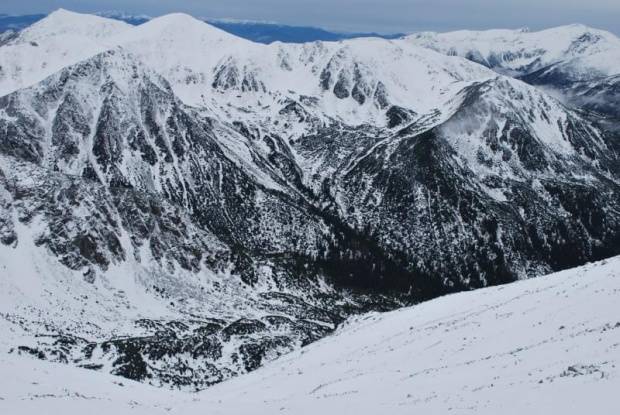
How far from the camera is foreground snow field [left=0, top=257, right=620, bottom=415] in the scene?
25.2 meters

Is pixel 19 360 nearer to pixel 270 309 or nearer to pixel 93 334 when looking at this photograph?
pixel 93 334

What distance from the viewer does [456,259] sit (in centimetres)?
19500

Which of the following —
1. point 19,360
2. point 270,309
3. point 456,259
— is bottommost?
point 456,259

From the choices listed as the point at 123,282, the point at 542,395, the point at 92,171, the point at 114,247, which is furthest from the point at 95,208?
the point at 542,395

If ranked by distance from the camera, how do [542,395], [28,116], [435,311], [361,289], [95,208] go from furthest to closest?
1. [28,116]
2. [361,289]
3. [95,208]
4. [435,311]
5. [542,395]

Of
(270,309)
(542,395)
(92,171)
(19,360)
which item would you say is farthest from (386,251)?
(542,395)

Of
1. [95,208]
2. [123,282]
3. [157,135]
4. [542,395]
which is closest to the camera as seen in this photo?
[542,395]

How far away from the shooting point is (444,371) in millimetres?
36719

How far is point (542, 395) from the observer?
76.6 ft

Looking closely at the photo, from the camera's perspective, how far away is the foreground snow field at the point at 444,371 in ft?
82.6

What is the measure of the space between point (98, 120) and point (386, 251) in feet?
377

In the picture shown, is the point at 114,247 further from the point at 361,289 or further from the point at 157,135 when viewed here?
the point at 157,135

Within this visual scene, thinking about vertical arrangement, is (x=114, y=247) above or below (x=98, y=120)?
below

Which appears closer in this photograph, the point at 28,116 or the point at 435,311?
the point at 435,311
